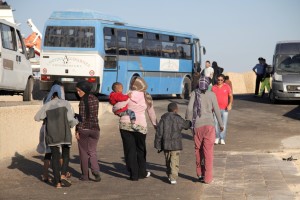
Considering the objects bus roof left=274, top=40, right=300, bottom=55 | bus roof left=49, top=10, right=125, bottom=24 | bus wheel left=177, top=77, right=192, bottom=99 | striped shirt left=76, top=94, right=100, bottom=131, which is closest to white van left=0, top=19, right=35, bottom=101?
bus roof left=49, top=10, right=125, bottom=24

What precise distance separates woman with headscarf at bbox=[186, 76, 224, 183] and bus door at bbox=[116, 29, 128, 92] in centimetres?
1983

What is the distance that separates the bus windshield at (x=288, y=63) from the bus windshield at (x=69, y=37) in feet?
25.2

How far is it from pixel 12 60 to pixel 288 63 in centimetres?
1366

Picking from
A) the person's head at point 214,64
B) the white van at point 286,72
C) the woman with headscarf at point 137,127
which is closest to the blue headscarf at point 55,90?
the woman with headscarf at point 137,127

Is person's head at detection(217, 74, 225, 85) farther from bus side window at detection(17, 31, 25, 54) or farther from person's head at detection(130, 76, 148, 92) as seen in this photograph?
bus side window at detection(17, 31, 25, 54)

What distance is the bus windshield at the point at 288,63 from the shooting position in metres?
31.9

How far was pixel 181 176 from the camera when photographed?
41.7 ft

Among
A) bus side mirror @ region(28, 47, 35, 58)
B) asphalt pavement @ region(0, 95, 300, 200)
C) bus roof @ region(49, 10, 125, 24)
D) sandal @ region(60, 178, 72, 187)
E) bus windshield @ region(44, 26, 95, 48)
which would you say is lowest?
asphalt pavement @ region(0, 95, 300, 200)

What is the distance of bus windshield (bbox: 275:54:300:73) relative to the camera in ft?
105

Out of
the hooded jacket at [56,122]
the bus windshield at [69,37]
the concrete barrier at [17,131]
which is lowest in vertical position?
the concrete barrier at [17,131]

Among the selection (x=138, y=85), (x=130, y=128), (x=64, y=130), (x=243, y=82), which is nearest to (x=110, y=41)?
(x=138, y=85)

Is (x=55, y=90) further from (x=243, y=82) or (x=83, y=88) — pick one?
(x=243, y=82)

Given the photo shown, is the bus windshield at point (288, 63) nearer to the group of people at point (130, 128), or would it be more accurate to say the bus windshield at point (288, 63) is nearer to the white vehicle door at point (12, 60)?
the white vehicle door at point (12, 60)

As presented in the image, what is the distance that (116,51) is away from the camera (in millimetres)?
31547
